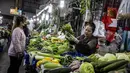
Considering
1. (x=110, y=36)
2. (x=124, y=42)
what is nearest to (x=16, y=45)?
(x=110, y=36)

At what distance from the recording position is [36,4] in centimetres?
3047

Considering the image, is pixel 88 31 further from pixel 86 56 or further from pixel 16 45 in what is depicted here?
pixel 16 45

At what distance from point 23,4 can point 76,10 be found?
85.7 ft

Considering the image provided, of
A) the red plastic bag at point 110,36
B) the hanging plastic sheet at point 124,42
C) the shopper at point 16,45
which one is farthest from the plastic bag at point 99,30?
the shopper at point 16,45

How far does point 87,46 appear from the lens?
400 cm

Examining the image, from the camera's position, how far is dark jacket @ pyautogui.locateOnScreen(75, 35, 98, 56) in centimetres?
400

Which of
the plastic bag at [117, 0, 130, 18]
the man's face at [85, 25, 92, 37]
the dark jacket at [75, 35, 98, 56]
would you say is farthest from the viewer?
the man's face at [85, 25, 92, 37]

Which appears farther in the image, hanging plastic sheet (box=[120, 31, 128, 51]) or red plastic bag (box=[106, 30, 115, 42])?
red plastic bag (box=[106, 30, 115, 42])

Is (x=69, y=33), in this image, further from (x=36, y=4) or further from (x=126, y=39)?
(x=36, y=4)

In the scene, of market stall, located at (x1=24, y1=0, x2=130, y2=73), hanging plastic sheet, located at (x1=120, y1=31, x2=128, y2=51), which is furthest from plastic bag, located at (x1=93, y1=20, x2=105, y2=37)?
hanging plastic sheet, located at (x1=120, y1=31, x2=128, y2=51)

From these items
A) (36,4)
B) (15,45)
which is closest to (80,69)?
(15,45)

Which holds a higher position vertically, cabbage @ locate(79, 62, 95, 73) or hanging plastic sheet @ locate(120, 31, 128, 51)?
hanging plastic sheet @ locate(120, 31, 128, 51)

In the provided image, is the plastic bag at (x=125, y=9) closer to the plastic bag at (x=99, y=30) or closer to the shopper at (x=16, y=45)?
the plastic bag at (x=99, y=30)

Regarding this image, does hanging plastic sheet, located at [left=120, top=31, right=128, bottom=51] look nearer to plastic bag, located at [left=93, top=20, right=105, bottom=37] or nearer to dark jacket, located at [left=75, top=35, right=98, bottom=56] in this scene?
plastic bag, located at [left=93, top=20, right=105, bottom=37]
